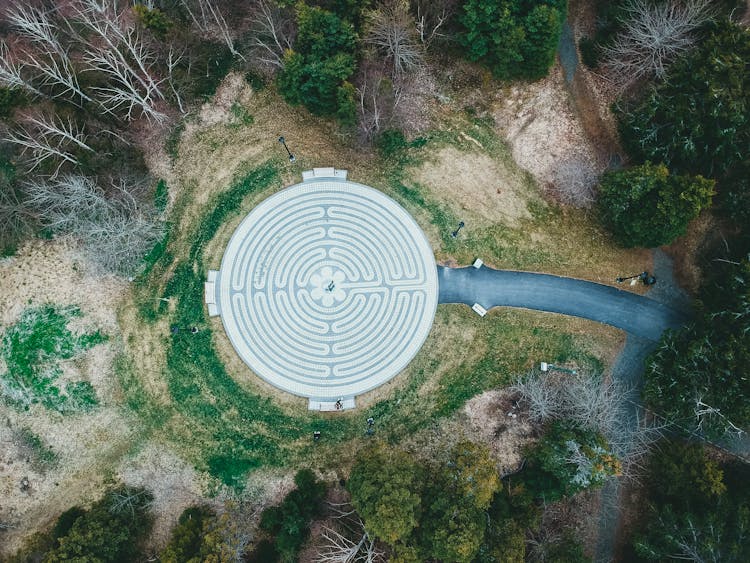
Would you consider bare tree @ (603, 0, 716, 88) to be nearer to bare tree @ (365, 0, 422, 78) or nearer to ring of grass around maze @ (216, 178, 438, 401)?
bare tree @ (365, 0, 422, 78)

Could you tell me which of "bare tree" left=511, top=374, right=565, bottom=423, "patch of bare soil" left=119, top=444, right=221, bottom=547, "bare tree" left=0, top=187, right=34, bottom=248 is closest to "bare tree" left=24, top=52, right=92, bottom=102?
"bare tree" left=0, top=187, right=34, bottom=248

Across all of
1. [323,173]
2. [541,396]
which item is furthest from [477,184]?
[541,396]

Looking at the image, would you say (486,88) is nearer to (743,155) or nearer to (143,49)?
(743,155)

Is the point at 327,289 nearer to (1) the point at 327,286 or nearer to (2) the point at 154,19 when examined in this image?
(1) the point at 327,286

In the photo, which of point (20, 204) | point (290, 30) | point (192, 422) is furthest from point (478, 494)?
point (20, 204)

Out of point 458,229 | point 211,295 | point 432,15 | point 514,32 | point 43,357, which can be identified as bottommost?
point 458,229

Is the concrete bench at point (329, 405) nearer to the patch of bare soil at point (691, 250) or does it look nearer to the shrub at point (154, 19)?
the patch of bare soil at point (691, 250)
